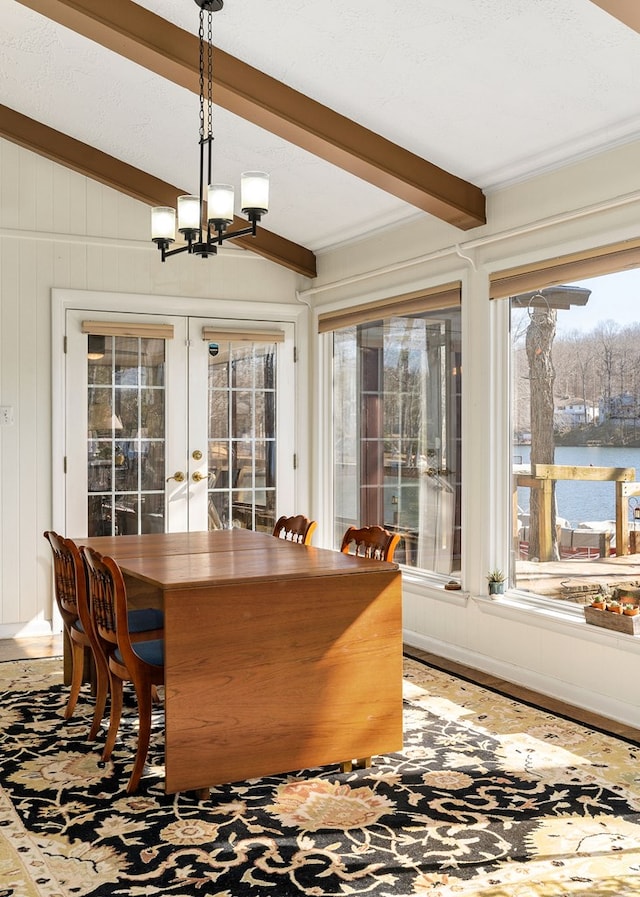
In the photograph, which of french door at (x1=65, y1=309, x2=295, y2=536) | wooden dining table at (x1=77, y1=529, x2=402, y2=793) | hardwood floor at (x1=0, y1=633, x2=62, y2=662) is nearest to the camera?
wooden dining table at (x1=77, y1=529, x2=402, y2=793)

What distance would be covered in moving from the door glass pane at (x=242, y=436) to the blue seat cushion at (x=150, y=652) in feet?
10.0

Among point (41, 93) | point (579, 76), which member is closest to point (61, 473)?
point (41, 93)

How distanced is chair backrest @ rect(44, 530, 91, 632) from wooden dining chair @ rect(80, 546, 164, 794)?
0.16m

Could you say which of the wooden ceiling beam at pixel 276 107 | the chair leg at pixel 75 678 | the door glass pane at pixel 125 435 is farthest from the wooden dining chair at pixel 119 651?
the door glass pane at pixel 125 435

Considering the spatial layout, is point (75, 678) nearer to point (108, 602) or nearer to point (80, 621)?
point (80, 621)

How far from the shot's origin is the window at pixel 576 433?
418cm

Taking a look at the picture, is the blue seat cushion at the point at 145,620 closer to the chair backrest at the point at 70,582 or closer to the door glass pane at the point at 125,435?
the chair backrest at the point at 70,582

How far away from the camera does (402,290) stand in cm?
567

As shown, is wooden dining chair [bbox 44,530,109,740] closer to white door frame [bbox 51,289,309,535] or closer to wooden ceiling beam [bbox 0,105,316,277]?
white door frame [bbox 51,289,309,535]

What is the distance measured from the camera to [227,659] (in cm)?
320

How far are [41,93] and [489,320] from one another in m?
3.00

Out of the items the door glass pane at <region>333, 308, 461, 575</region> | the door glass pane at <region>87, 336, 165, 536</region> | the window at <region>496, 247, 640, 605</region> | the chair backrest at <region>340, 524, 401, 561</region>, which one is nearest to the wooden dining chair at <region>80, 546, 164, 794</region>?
the chair backrest at <region>340, 524, 401, 561</region>

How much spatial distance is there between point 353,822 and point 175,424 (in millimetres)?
3934

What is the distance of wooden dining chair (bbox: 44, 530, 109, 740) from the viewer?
373cm
